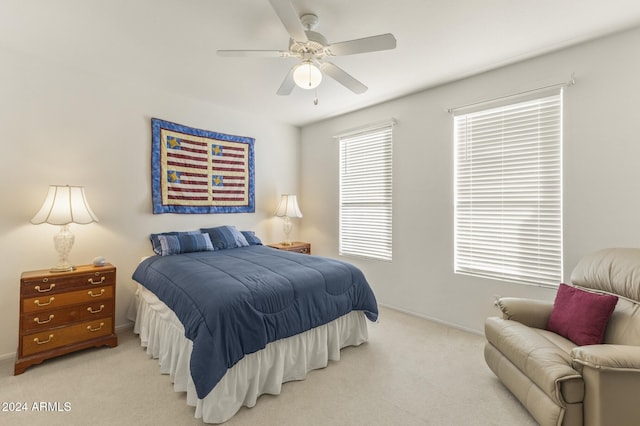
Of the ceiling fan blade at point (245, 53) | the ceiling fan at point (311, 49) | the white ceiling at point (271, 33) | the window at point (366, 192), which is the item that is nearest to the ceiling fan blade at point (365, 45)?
the ceiling fan at point (311, 49)

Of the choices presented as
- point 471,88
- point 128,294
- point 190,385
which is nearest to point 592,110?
point 471,88

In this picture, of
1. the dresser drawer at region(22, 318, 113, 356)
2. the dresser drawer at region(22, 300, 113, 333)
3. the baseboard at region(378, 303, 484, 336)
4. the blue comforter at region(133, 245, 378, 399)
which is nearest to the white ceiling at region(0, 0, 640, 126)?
the blue comforter at region(133, 245, 378, 399)

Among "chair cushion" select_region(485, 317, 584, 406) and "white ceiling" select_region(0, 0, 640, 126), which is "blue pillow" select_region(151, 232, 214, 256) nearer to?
"white ceiling" select_region(0, 0, 640, 126)

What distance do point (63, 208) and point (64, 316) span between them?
0.95 metres

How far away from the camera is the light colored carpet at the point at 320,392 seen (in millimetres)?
1894

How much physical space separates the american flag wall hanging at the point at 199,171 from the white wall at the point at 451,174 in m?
1.19

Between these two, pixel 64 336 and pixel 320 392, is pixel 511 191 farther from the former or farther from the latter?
pixel 64 336

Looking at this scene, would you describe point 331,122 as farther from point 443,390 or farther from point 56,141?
point 443,390

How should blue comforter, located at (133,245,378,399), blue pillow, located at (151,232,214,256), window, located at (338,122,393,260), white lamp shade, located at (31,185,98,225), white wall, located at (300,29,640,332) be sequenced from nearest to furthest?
blue comforter, located at (133,245,378,399)
white wall, located at (300,29,640,332)
white lamp shade, located at (31,185,98,225)
blue pillow, located at (151,232,214,256)
window, located at (338,122,393,260)

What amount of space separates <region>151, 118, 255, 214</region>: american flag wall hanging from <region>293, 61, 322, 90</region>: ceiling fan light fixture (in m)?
2.23

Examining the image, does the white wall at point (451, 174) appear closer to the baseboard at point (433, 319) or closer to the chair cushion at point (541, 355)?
the baseboard at point (433, 319)

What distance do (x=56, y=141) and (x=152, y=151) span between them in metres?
0.85

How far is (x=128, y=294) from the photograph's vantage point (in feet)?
11.0

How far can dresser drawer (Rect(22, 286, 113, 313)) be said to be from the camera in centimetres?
246
